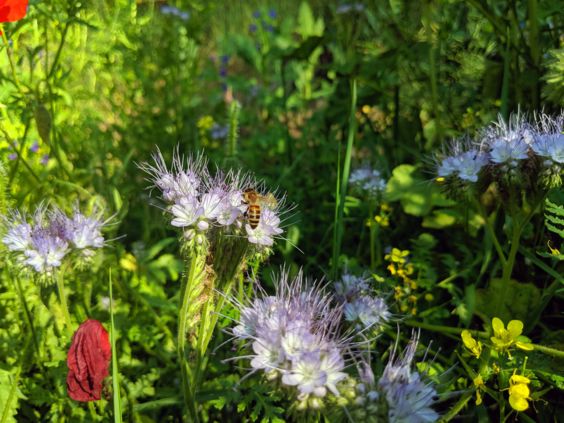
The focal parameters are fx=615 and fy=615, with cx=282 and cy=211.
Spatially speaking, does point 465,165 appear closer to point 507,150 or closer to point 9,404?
point 507,150

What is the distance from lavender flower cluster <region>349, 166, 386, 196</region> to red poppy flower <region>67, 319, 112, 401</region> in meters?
1.02

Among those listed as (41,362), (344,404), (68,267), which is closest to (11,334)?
(41,362)

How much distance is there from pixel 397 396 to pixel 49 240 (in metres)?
0.79

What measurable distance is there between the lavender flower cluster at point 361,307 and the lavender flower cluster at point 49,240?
0.57 meters

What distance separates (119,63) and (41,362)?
1.57 m

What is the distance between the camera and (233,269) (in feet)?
4.04

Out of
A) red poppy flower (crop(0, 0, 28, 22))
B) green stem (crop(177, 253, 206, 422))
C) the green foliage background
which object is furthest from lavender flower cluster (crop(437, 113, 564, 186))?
red poppy flower (crop(0, 0, 28, 22))

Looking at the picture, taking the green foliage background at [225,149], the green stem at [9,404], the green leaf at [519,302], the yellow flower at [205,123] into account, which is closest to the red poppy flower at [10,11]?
the green foliage background at [225,149]

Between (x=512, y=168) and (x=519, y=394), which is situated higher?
(x=512, y=168)

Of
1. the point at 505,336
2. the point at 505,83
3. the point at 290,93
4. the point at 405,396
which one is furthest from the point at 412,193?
the point at 290,93

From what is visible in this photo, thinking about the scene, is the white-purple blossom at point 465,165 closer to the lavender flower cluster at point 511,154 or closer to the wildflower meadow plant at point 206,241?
the lavender flower cluster at point 511,154

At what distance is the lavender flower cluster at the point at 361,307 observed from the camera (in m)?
1.38

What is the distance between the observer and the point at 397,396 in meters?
0.95

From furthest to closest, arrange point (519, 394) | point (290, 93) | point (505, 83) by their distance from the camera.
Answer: point (290, 93) < point (505, 83) < point (519, 394)
